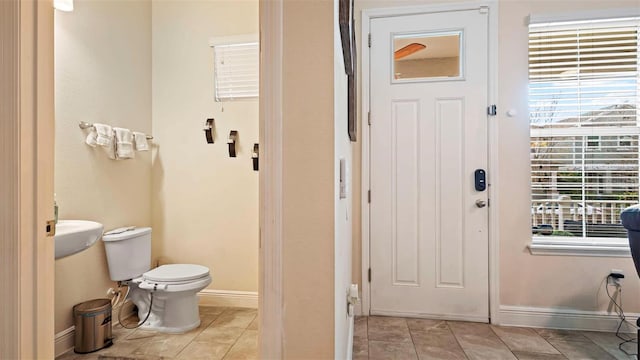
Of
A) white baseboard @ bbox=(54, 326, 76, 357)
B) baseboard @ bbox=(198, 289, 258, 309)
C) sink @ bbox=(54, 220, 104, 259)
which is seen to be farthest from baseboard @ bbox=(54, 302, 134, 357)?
baseboard @ bbox=(198, 289, 258, 309)

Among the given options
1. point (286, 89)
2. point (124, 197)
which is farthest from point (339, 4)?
point (124, 197)

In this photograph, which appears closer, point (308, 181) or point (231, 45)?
point (308, 181)

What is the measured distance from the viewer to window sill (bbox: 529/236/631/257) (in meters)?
2.18

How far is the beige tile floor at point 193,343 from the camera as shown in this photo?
187cm

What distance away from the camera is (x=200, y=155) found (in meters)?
2.61

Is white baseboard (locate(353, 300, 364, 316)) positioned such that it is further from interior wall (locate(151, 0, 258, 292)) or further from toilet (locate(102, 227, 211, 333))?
toilet (locate(102, 227, 211, 333))

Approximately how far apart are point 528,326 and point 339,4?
8.00ft

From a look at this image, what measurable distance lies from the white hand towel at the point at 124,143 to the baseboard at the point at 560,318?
9.33 feet

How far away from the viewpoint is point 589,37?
2.27m

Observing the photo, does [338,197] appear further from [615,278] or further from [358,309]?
[615,278]

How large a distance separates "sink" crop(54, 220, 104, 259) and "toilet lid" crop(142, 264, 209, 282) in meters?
0.52

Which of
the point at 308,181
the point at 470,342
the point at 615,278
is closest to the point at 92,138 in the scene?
the point at 308,181

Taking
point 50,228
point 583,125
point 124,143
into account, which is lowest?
point 50,228

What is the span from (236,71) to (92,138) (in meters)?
1.10
